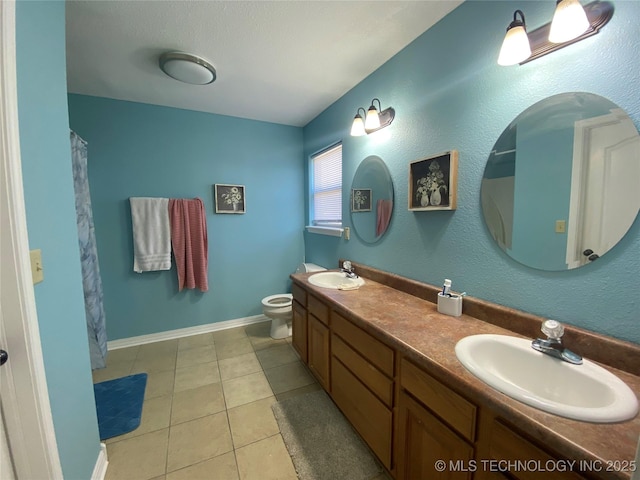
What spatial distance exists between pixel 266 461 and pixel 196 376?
106cm

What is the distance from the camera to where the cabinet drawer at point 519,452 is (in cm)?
62

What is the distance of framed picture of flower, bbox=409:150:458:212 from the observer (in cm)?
141

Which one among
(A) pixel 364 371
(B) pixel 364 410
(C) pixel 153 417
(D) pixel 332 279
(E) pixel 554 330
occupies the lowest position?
(C) pixel 153 417

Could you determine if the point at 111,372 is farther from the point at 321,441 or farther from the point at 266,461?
the point at 321,441

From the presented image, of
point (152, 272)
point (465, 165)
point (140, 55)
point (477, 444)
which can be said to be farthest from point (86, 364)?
point (465, 165)

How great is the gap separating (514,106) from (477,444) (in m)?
1.37

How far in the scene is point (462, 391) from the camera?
81 cm

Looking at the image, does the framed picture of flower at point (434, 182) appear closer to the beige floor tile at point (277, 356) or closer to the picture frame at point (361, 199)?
the picture frame at point (361, 199)

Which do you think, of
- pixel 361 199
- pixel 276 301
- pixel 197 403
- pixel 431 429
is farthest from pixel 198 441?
pixel 361 199

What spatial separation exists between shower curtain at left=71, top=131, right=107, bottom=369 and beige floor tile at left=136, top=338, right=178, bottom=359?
12.4 inches

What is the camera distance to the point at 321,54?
177 centimetres

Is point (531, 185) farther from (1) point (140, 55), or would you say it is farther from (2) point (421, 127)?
(1) point (140, 55)

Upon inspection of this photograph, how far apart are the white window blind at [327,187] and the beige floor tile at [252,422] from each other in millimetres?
1721

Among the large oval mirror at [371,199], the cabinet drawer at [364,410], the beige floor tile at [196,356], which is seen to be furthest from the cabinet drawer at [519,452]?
the beige floor tile at [196,356]
